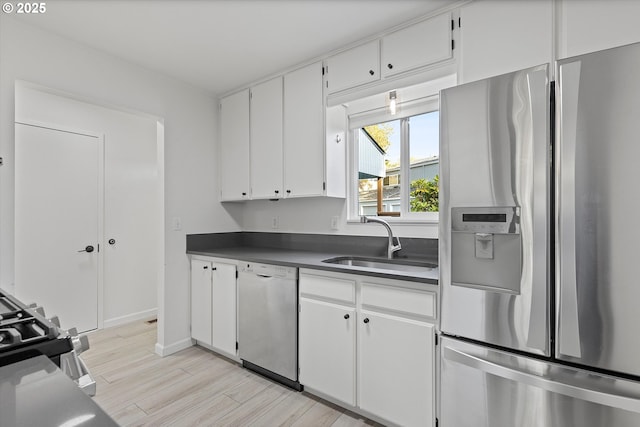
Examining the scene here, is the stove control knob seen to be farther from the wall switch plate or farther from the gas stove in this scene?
the wall switch plate

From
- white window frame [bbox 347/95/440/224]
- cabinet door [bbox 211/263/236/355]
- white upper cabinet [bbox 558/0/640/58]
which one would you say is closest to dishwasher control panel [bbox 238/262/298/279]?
cabinet door [bbox 211/263/236/355]

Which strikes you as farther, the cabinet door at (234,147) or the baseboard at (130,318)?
the baseboard at (130,318)

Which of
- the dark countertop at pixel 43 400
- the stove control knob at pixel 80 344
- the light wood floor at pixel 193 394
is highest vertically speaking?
the dark countertop at pixel 43 400

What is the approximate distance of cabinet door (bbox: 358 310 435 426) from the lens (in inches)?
63.0

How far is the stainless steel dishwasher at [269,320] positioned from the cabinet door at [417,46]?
61.5 inches

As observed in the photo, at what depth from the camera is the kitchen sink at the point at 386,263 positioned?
2.10m

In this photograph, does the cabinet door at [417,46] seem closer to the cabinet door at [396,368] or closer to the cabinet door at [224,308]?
the cabinet door at [396,368]

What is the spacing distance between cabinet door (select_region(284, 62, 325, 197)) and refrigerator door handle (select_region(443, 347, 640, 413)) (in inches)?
58.9

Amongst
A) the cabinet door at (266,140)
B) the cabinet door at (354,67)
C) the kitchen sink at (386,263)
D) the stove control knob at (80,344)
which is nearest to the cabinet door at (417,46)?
the cabinet door at (354,67)

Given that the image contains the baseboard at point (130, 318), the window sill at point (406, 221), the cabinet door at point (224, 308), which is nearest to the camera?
the window sill at point (406, 221)

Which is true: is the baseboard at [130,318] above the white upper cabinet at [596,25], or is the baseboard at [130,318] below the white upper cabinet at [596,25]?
below

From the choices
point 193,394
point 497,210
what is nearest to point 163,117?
point 193,394

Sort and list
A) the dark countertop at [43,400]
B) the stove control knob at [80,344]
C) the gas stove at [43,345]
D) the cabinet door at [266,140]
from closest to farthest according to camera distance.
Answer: the dark countertop at [43,400], the gas stove at [43,345], the stove control knob at [80,344], the cabinet door at [266,140]

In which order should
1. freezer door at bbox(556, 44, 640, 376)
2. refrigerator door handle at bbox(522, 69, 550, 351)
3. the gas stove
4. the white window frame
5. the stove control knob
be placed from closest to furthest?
the gas stove
the stove control knob
freezer door at bbox(556, 44, 640, 376)
refrigerator door handle at bbox(522, 69, 550, 351)
the white window frame
